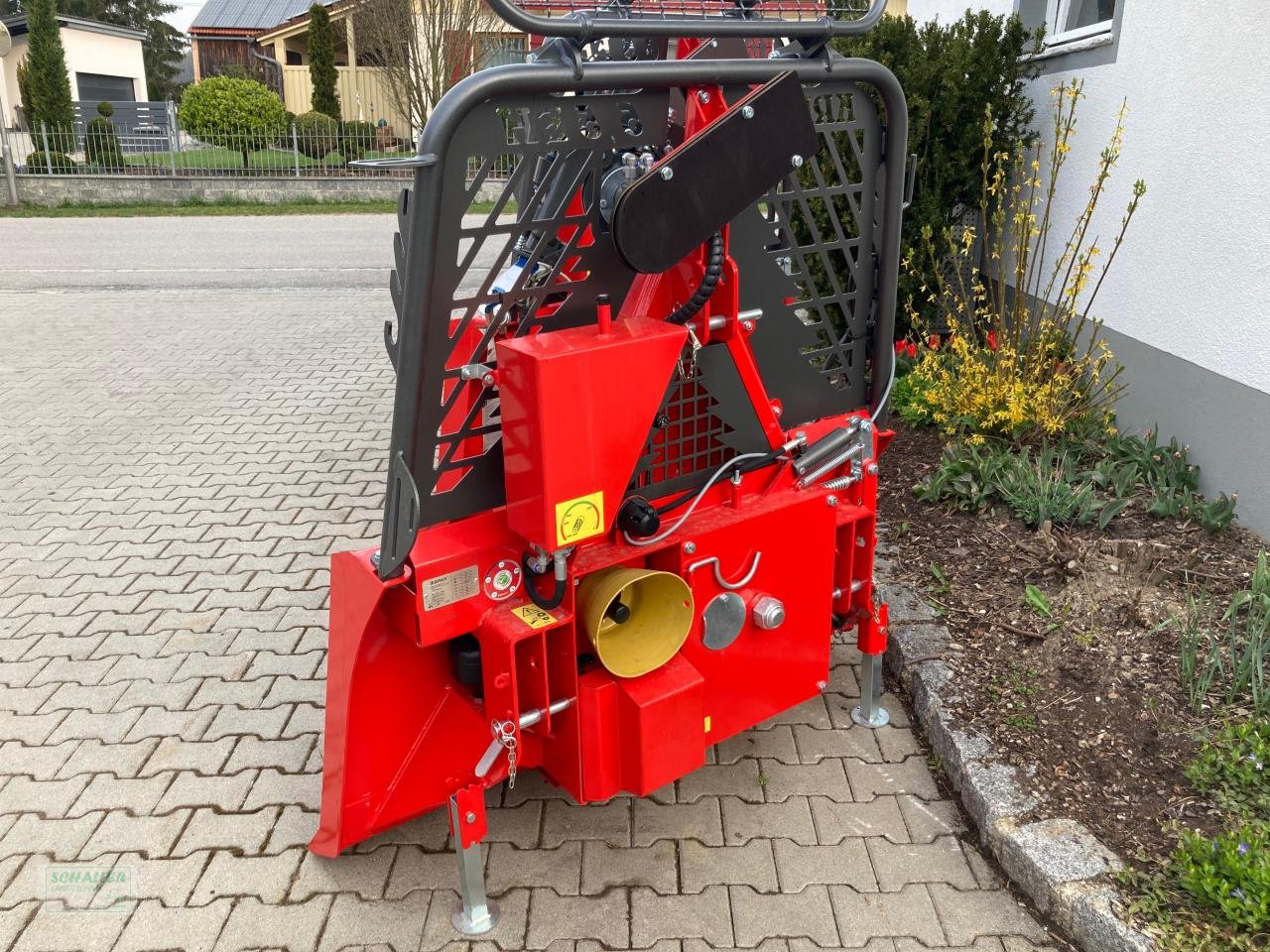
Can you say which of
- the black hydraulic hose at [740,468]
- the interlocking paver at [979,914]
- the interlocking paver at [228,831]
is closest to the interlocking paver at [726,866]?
the interlocking paver at [979,914]

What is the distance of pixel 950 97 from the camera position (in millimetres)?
5367

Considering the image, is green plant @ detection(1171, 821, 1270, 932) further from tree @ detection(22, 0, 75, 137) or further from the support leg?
tree @ detection(22, 0, 75, 137)

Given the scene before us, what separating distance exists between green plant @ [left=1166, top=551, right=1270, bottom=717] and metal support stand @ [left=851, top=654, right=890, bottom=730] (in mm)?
909

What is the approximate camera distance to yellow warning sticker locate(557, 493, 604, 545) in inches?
88.2

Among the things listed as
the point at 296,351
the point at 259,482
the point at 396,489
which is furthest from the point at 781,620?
the point at 296,351

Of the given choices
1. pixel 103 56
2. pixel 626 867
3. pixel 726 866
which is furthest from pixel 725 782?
pixel 103 56

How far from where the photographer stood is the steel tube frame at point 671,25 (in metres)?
2.04

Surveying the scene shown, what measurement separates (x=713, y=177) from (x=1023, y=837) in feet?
6.14

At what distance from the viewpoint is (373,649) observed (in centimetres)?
256

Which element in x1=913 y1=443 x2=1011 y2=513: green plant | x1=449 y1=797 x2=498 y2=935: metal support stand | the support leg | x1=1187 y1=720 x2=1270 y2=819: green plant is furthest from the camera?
x1=913 y1=443 x2=1011 y2=513: green plant

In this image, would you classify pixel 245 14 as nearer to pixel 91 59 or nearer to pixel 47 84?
pixel 91 59

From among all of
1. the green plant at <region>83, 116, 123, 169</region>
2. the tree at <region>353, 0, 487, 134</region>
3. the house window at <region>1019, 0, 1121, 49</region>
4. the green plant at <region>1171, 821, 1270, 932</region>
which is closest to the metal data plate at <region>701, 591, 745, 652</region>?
the green plant at <region>1171, 821, 1270, 932</region>

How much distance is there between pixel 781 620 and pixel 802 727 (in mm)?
716

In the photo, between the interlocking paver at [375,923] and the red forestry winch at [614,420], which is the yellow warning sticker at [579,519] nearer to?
the red forestry winch at [614,420]
